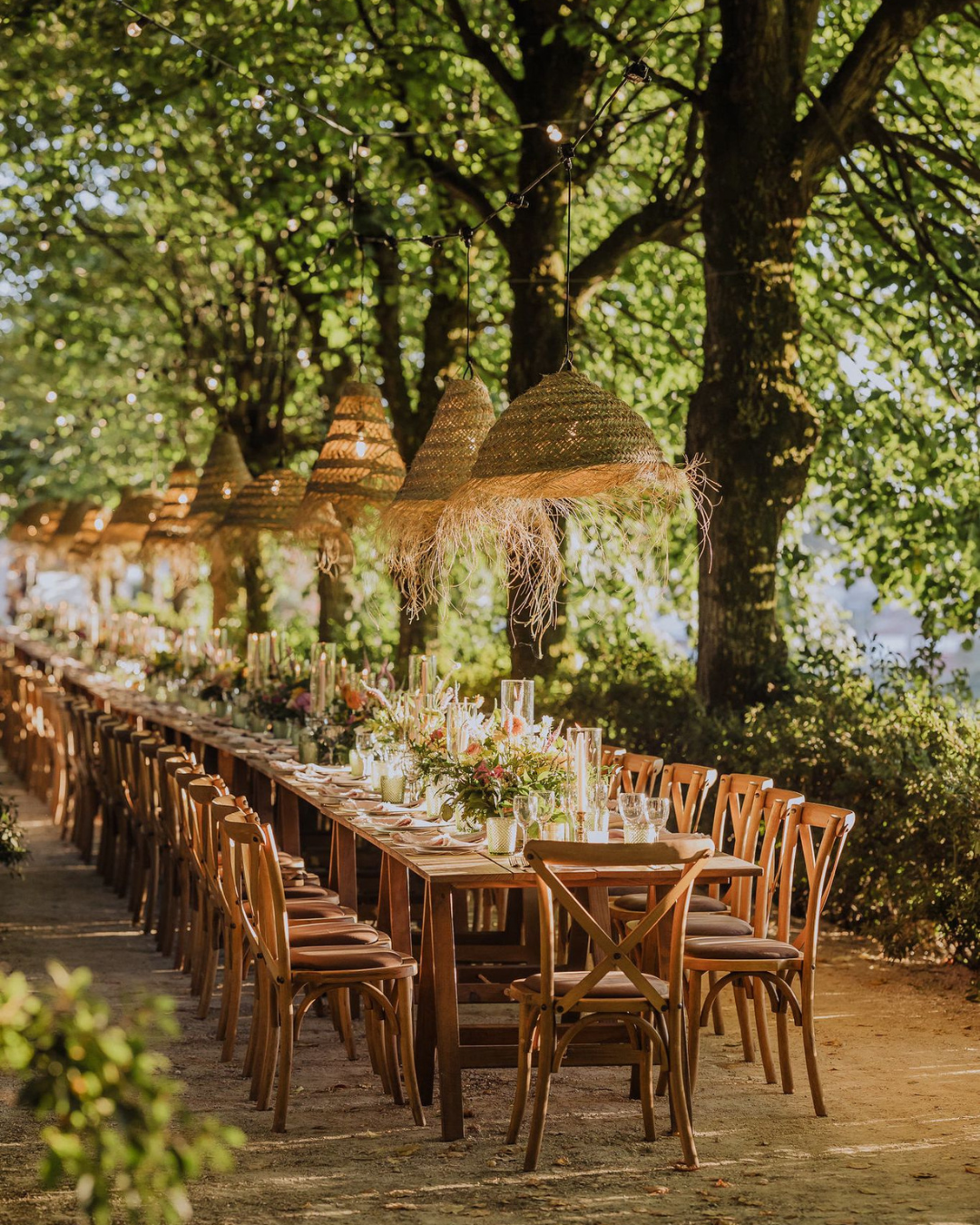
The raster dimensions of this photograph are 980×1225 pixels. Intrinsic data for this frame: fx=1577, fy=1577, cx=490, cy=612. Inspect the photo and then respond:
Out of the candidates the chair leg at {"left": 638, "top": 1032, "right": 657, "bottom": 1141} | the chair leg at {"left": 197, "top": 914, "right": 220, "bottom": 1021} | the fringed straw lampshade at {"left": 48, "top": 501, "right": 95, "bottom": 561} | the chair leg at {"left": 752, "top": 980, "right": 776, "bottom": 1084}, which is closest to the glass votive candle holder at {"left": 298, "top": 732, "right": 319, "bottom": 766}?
the chair leg at {"left": 197, "top": 914, "right": 220, "bottom": 1021}

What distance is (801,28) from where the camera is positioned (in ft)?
30.5

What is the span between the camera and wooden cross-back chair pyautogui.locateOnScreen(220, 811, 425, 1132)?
198 inches

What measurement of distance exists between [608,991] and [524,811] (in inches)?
28.9

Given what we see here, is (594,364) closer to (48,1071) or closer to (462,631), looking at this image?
(462,631)

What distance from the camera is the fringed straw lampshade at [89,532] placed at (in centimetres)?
1661

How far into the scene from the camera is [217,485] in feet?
35.5

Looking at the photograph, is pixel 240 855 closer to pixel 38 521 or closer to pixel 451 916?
pixel 451 916

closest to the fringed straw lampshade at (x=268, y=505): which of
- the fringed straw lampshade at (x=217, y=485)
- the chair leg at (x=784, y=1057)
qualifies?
the fringed straw lampshade at (x=217, y=485)

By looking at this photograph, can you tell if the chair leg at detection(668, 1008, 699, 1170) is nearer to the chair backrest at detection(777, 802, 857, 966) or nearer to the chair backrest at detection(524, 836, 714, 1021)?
the chair backrest at detection(524, 836, 714, 1021)

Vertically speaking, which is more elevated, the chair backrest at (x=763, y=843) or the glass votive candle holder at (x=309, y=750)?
the glass votive candle holder at (x=309, y=750)

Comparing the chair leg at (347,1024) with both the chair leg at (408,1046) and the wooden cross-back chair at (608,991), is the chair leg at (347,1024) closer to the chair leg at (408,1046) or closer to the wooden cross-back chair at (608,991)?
the chair leg at (408,1046)

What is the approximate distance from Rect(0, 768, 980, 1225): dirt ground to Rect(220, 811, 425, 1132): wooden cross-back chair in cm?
15

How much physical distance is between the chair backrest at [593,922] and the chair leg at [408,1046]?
608 mm

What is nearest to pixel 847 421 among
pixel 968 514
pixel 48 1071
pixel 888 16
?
pixel 968 514
